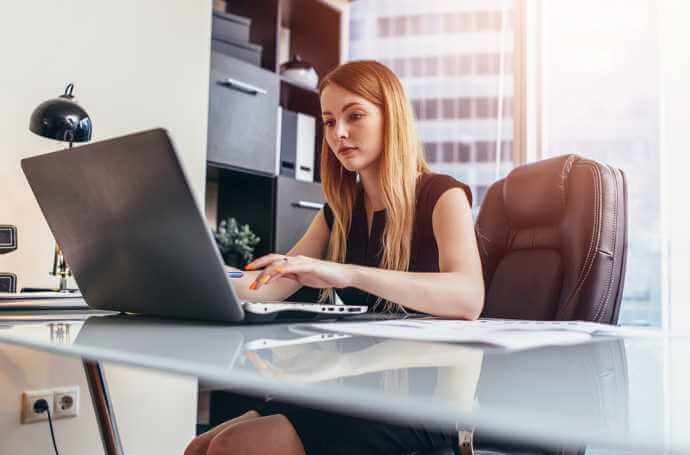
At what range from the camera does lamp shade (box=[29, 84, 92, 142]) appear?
1.45m

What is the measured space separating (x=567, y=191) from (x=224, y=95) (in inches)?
50.8

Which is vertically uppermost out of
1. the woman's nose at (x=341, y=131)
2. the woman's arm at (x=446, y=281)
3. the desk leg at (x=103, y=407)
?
the woman's nose at (x=341, y=131)

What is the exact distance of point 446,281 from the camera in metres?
1.09

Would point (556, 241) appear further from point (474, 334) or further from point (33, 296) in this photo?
point (33, 296)

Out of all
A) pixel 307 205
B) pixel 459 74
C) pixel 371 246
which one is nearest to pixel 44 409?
pixel 371 246

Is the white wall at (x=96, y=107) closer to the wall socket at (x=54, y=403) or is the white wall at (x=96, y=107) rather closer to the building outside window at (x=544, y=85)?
the wall socket at (x=54, y=403)

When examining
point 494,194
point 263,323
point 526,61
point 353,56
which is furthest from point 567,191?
point 353,56

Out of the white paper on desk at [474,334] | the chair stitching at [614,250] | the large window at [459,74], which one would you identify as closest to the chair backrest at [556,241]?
the chair stitching at [614,250]

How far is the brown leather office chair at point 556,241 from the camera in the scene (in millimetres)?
1272

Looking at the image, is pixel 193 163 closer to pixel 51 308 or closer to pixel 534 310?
pixel 51 308

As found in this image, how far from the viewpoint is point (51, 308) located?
1117 millimetres

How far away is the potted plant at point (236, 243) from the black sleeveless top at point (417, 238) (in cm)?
78

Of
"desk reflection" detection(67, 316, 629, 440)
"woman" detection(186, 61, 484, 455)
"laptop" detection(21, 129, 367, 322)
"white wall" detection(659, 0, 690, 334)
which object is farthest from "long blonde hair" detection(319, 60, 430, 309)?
"white wall" detection(659, 0, 690, 334)

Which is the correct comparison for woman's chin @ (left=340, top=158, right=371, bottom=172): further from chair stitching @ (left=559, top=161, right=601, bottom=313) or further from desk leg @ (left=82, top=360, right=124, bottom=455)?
desk leg @ (left=82, top=360, right=124, bottom=455)
